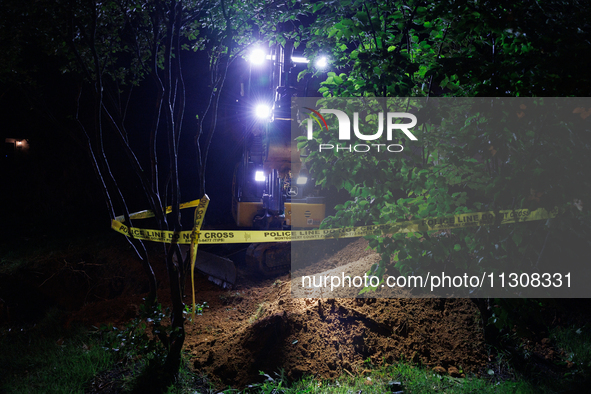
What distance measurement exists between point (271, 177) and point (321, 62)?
20.2ft

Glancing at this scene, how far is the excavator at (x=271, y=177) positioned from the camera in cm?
732

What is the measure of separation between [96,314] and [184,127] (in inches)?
501

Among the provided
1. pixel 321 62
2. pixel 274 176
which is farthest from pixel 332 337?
pixel 274 176

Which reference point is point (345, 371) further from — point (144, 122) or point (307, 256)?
point (144, 122)

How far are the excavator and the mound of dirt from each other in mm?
3367

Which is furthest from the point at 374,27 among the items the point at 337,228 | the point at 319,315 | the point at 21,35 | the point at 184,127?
the point at 184,127

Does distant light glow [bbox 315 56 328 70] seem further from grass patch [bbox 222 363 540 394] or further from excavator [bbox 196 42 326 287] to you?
excavator [bbox 196 42 326 287]

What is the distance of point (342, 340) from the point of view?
135 inches

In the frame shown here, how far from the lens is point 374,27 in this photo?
7.75ft

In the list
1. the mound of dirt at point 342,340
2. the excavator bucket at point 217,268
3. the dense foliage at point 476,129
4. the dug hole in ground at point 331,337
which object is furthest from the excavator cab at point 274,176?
the dense foliage at point 476,129

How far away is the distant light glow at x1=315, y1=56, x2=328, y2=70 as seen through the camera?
3.01m

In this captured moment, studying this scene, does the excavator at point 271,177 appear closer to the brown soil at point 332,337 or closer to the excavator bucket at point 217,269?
the excavator bucket at point 217,269

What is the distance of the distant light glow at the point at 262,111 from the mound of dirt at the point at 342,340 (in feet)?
16.6

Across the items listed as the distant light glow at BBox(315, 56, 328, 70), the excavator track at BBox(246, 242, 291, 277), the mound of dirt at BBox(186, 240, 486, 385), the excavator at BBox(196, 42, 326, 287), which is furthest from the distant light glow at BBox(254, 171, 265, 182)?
the distant light glow at BBox(315, 56, 328, 70)
